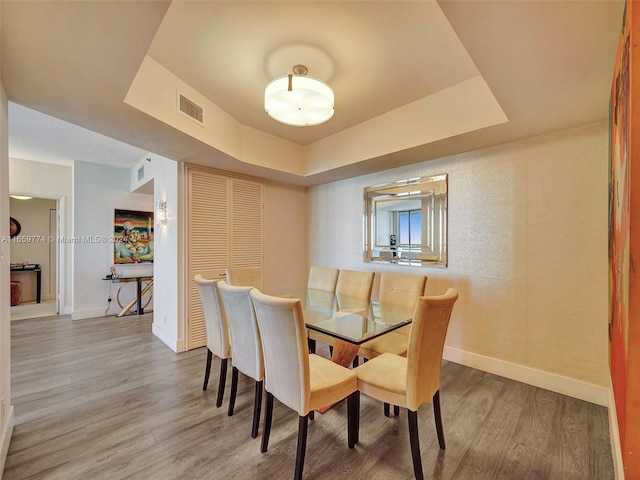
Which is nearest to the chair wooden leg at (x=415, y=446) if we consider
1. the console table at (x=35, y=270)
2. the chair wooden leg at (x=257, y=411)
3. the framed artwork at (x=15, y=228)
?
the chair wooden leg at (x=257, y=411)

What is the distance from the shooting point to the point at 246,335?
74.1 inches

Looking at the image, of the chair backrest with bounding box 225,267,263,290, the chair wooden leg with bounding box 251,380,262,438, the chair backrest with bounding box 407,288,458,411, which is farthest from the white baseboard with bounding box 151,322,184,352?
the chair backrest with bounding box 407,288,458,411

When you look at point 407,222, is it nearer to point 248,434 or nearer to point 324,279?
point 324,279

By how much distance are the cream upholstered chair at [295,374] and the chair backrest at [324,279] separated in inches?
62.8

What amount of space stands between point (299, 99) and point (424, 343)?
5.69ft

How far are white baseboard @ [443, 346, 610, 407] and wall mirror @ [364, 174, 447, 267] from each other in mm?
985

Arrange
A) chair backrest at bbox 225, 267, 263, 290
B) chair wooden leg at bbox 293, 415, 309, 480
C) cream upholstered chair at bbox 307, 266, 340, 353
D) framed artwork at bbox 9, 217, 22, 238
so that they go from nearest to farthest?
chair wooden leg at bbox 293, 415, 309, 480 < cream upholstered chair at bbox 307, 266, 340, 353 < chair backrest at bbox 225, 267, 263, 290 < framed artwork at bbox 9, 217, 22, 238

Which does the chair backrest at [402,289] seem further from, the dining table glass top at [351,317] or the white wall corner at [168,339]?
the white wall corner at [168,339]

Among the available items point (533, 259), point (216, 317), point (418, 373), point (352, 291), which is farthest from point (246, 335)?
point (533, 259)

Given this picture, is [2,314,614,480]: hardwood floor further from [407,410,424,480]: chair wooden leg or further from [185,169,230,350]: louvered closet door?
[185,169,230,350]: louvered closet door

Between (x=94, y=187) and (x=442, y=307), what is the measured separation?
19.8ft

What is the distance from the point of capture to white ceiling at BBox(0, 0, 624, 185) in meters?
1.21

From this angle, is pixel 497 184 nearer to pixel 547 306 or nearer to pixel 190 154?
pixel 547 306

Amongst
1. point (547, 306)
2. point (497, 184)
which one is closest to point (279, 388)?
point (547, 306)
